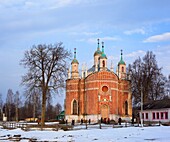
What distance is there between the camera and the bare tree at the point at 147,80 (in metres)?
57.6

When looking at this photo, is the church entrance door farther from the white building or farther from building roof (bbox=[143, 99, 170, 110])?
building roof (bbox=[143, 99, 170, 110])

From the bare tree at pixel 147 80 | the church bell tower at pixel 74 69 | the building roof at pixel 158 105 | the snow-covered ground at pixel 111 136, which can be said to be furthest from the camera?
the church bell tower at pixel 74 69

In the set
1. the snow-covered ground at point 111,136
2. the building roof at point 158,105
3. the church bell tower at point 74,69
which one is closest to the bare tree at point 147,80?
the building roof at point 158,105

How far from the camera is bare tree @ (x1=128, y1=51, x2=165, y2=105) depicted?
57.6m

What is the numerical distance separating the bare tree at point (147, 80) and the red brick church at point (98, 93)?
4.97m

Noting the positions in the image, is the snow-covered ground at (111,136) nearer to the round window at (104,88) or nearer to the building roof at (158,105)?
the building roof at (158,105)

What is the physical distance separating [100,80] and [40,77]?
65.6 feet

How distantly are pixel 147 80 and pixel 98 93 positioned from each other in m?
10.0

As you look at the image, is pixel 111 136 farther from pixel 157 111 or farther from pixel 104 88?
pixel 104 88

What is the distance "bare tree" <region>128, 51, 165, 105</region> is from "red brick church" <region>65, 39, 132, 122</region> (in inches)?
196

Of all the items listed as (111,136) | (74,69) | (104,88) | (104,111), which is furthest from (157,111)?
(111,136)

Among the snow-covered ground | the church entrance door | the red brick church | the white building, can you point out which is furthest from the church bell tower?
the snow-covered ground

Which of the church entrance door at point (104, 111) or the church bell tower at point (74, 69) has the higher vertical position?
the church bell tower at point (74, 69)

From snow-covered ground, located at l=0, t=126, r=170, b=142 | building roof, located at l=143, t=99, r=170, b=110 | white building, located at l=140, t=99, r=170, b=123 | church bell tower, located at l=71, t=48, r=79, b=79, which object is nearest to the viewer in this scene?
snow-covered ground, located at l=0, t=126, r=170, b=142
